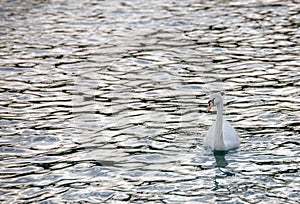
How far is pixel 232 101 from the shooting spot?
17.1 m

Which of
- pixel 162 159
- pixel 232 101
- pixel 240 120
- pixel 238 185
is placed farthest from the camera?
pixel 232 101

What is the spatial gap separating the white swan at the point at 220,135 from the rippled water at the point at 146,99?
0.19 m

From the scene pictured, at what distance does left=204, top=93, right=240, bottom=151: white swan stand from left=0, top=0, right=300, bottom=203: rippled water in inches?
7.6

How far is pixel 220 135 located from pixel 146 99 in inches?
136

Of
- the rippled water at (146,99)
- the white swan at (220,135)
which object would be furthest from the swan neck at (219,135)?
the rippled water at (146,99)

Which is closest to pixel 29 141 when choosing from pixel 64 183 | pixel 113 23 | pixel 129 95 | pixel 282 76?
pixel 64 183

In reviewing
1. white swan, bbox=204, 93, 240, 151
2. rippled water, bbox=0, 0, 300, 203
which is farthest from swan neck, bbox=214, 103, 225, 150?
rippled water, bbox=0, 0, 300, 203

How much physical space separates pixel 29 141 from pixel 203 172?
12.5 ft

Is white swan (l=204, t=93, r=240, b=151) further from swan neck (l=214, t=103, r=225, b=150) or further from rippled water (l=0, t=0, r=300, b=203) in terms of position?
rippled water (l=0, t=0, r=300, b=203)

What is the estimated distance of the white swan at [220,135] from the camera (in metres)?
14.3

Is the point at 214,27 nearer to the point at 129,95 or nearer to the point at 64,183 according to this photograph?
the point at 129,95

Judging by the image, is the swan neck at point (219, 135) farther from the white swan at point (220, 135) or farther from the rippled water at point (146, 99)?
the rippled water at point (146, 99)

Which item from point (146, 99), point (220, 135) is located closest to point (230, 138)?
point (220, 135)

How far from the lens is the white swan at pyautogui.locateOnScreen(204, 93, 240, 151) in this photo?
14.3 metres
